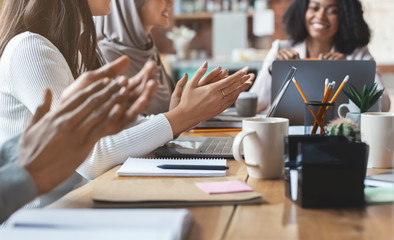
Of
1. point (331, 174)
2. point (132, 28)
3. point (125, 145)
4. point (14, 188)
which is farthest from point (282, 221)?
point (132, 28)

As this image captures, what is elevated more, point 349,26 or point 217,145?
point 349,26

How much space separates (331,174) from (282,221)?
0.11m

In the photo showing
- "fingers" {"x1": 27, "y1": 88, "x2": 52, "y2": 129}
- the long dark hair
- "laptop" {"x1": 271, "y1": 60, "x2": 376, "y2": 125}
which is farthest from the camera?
"laptop" {"x1": 271, "y1": 60, "x2": 376, "y2": 125}

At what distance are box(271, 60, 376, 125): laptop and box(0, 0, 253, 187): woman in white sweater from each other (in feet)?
0.81

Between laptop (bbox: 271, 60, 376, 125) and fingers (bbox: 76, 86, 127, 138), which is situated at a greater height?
fingers (bbox: 76, 86, 127, 138)

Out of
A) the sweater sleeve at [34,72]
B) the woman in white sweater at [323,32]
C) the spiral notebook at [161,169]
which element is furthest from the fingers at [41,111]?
the woman in white sweater at [323,32]

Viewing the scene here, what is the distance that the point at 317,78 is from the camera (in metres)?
1.49

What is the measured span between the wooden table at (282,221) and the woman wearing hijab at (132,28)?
156 cm

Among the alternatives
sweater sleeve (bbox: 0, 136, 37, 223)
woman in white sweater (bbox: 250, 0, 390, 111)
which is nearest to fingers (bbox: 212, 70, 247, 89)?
sweater sleeve (bbox: 0, 136, 37, 223)

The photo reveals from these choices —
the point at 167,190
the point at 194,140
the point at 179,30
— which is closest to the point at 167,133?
the point at 194,140

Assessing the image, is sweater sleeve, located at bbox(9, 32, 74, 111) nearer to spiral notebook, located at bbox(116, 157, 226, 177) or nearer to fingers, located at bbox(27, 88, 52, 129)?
spiral notebook, located at bbox(116, 157, 226, 177)

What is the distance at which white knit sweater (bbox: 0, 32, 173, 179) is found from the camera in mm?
1102

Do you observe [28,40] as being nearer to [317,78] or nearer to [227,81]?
[227,81]

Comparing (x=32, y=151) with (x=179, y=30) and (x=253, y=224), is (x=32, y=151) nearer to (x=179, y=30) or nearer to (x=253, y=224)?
(x=253, y=224)
